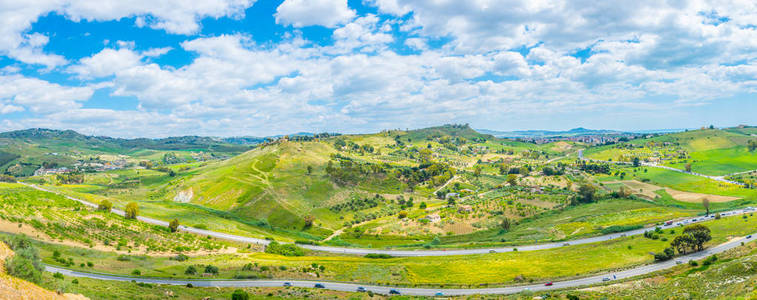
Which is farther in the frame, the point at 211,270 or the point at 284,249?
the point at 284,249

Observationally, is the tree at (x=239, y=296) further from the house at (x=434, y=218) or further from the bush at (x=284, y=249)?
the house at (x=434, y=218)

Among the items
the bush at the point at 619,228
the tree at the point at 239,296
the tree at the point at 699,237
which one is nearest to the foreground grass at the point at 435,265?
the tree at the point at 699,237

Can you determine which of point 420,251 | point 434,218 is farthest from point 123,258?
point 434,218

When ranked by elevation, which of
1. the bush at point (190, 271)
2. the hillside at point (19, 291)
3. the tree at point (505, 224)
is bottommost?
the tree at point (505, 224)

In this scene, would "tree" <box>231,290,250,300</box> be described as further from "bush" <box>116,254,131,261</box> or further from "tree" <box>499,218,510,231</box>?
"tree" <box>499,218,510,231</box>

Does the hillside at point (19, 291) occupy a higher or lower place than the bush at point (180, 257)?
higher

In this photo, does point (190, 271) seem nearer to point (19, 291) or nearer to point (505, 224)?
point (19, 291)

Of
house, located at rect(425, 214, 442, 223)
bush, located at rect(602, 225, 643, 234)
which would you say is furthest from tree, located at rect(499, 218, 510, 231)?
bush, located at rect(602, 225, 643, 234)

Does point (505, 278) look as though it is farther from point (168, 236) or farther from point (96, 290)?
point (168, 236)

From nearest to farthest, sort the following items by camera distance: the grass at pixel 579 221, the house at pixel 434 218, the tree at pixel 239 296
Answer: the tree at pixel 239 296, the grass at pixel 579 221, the house at pixel 434 218

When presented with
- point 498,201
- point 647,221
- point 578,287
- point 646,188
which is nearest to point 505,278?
point 578,287

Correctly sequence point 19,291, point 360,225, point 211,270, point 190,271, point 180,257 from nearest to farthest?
point 19,291, point 190,271, point 211,270, point 180,257, point 360,225
